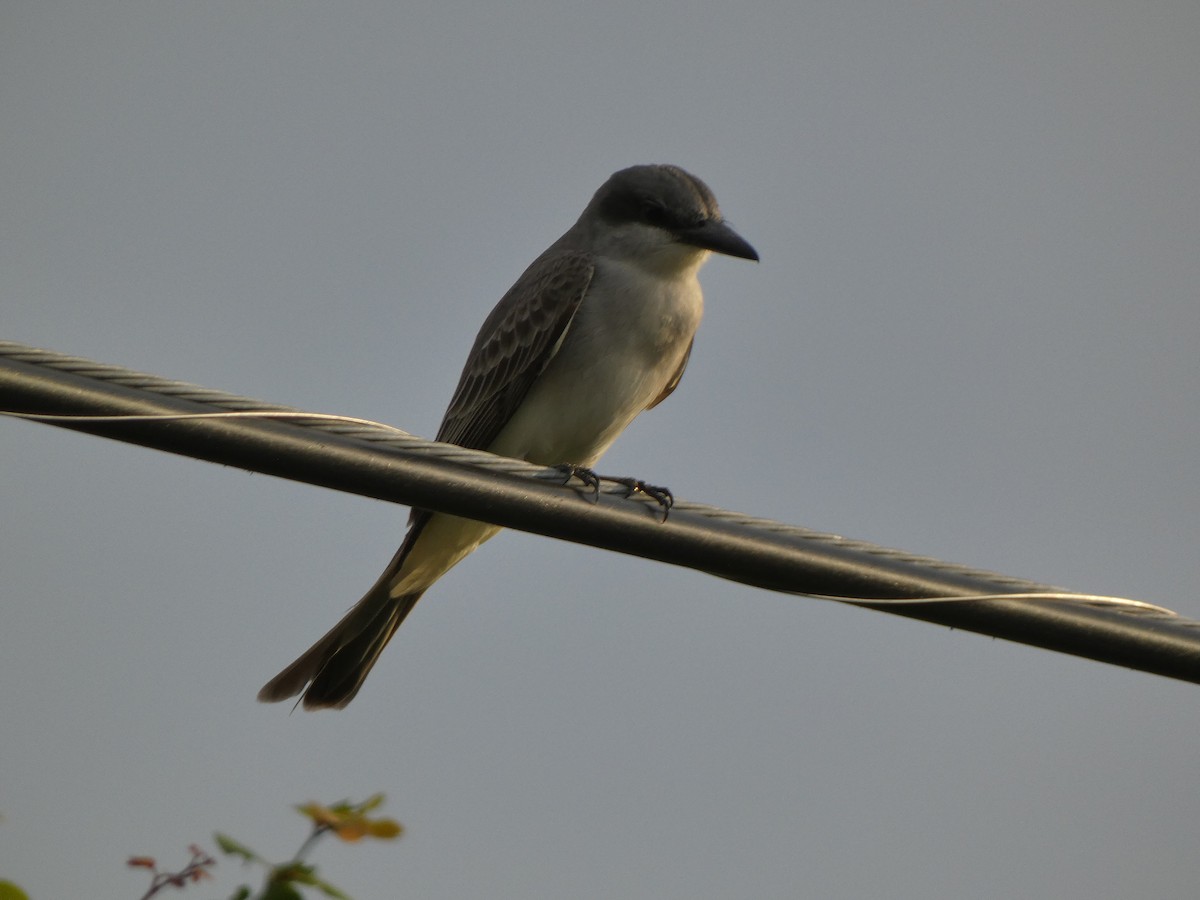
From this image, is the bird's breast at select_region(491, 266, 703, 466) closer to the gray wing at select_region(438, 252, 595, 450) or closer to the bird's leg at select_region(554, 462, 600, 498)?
the gray wing at select_region(438, 252, 595, 450)

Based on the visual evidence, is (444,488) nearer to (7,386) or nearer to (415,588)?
(7,386)

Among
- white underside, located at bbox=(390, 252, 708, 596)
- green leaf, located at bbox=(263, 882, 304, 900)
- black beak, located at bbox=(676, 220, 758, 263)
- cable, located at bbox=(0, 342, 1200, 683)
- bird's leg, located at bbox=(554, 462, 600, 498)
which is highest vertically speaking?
black beak, located at bbox=(676, 220, 758, 263)

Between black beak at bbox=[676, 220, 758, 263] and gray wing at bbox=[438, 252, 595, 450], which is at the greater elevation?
black beak at bbox=[676, 220, 758, 263]

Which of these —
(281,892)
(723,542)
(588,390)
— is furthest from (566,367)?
(281,892)

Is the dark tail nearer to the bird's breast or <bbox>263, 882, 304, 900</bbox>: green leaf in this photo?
the bird's breast

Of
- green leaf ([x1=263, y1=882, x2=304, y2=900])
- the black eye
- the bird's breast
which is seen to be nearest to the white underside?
the bird's breast

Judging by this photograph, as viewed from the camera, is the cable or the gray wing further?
the gray wing

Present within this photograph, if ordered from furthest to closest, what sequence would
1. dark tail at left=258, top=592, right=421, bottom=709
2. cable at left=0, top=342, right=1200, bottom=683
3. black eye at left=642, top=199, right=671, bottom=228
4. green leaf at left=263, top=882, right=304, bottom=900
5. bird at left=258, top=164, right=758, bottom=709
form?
black eye at left=642, top=199, right=671, bottom=228 < bird at left=258, top=164, right=758, bottom=709 < dark tail at left=258, top=592, right=421, bottom=709 < cable at left=0, top=342, right=1200, bottom=683 < green leaf at left=263, top=882, right=304, bottom=900

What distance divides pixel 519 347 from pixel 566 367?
26 centimetres

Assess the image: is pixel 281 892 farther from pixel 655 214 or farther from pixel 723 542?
pixel 655 214

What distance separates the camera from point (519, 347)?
679 cm

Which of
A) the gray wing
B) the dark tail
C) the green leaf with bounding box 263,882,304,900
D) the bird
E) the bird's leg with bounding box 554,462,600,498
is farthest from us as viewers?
the gray wing

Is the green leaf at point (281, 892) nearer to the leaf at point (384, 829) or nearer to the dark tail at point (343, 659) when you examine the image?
the leaf at point (384, 829)

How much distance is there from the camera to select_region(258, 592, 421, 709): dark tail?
6180 millimetres
